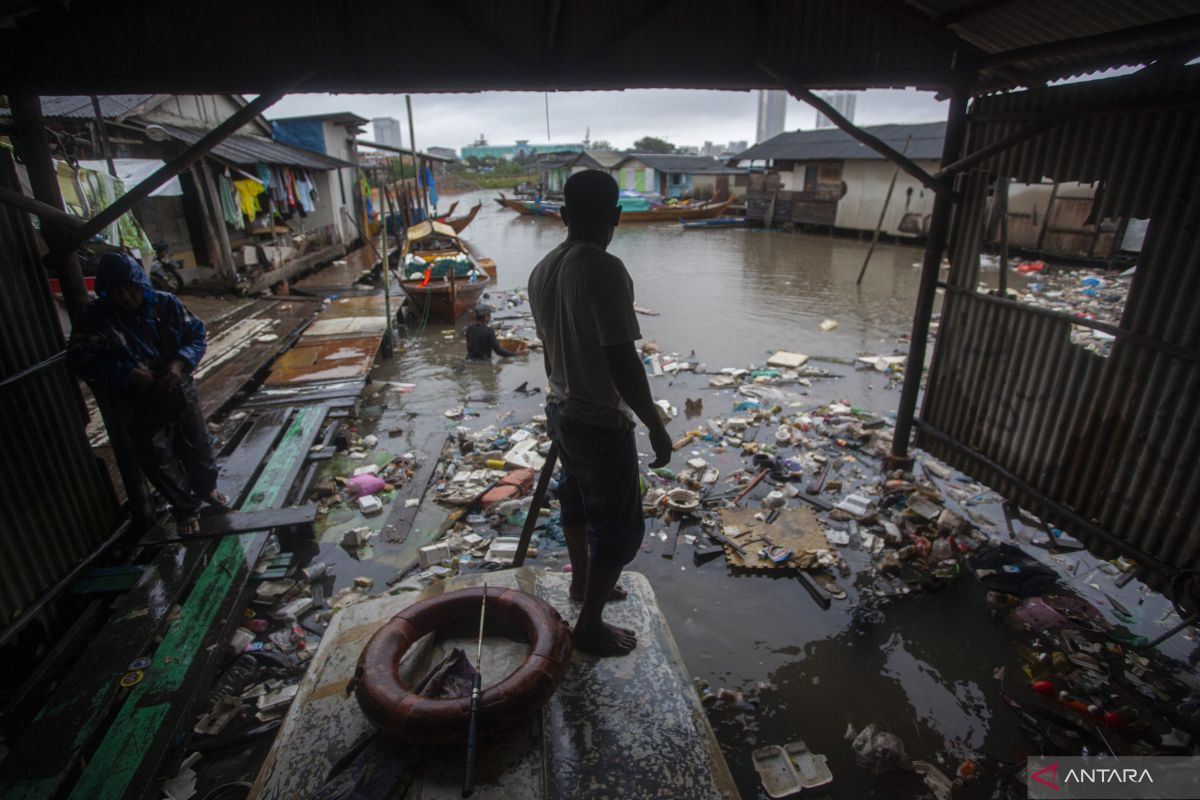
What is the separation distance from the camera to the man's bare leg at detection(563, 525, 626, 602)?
295 centimetres

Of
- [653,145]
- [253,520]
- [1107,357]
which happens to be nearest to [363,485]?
[253,520]

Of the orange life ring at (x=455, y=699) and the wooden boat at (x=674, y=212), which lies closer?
the orange life ring at (x=455, y=699)

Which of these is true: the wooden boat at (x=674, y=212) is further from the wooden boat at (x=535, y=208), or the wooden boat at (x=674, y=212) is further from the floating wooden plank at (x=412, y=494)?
the floating wooden plank at (x=412, y=494)

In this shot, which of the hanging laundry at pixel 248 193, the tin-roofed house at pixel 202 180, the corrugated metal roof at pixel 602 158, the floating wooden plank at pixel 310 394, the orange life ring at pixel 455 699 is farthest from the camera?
the corrugated metal roof at pixel 602 158

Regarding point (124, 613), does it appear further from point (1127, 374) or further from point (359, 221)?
point (359, 221)

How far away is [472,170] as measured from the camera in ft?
229

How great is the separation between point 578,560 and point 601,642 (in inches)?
16.9

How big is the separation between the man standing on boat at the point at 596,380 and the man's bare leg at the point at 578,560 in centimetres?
30

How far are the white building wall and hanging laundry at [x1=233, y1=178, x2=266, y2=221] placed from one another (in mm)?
20892

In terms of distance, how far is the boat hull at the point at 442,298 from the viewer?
11539 mm

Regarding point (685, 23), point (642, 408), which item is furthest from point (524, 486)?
point (685, 23)

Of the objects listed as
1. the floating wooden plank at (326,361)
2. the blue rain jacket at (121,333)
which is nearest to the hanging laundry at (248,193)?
the floating wooden plank at (326,361)

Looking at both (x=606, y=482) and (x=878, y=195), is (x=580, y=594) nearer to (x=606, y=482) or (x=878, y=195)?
(x=606, y=482)

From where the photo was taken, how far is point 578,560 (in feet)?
9.98
